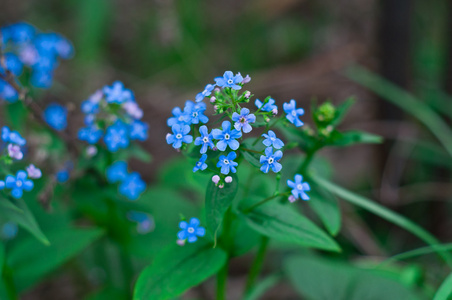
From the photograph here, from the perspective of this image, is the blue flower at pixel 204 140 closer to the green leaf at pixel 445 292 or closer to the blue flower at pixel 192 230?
the blue flower at pixel 192 230

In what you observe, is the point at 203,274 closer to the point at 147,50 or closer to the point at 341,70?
the point at 341,70

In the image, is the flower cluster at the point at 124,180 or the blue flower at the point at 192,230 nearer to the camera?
the blue flower at the point at 192,230

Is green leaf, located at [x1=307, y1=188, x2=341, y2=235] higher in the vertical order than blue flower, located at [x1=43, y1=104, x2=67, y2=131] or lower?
lower

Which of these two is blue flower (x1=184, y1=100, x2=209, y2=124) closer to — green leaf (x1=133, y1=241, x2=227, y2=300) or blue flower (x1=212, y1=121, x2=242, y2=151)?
blue flower (x1=212, y1=121, x2=242, y2=151)

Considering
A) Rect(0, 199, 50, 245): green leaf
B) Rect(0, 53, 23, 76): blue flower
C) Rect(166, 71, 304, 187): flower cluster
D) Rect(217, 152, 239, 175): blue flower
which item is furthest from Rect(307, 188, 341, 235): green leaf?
Rect(0, 53, 23, 76): blue flower

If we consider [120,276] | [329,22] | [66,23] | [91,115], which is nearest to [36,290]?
[120,276]

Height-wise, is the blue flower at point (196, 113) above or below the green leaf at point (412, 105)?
above

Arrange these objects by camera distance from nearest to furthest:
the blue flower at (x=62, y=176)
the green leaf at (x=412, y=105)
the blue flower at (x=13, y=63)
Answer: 1. the blue flower at (x=62, y=176)
2. the blue flower at (x=13, y=63)
3. the green leaf at (x=412, y=105)

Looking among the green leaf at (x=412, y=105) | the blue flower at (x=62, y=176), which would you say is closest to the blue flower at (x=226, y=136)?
the blue flower at (x=62, y=176)
